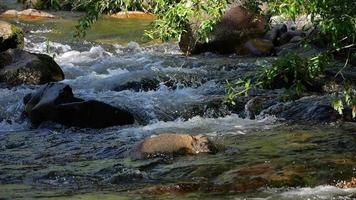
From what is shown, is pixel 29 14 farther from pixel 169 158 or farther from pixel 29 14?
pixel 169 158

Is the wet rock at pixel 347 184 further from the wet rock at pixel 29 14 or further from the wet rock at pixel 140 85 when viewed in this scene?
the wet rock at pixel 29 14

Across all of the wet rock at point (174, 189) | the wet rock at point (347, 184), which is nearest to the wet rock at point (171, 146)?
the wet rock at point (174, 189)

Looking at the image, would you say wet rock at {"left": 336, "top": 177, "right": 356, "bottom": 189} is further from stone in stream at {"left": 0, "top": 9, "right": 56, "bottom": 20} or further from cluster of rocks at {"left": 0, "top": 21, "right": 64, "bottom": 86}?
stone in stream at {"left": 0, "top": 9, "right": 56, "bottom": 20}

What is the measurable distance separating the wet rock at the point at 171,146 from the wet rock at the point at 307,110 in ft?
8.00

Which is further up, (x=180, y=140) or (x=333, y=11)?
(x=333, y=11)

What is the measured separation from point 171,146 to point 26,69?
21.5 feet

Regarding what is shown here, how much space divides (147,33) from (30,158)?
318cm

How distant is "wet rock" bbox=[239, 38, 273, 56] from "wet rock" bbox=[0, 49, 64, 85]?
4.93 m

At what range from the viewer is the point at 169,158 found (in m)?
7.27

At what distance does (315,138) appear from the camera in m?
8.07

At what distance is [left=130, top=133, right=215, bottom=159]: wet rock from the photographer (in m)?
7.43

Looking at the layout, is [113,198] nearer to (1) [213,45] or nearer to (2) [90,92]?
(2) [90,92]

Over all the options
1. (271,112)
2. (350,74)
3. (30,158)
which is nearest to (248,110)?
(271,112)

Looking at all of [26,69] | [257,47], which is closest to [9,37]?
[26,69]
